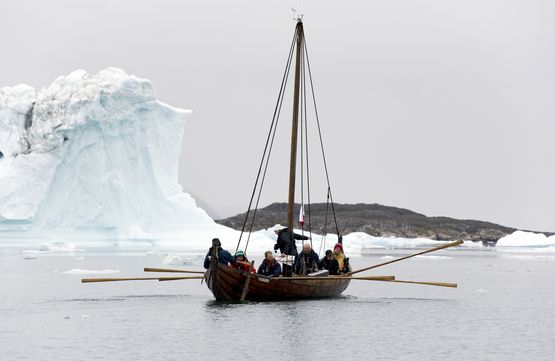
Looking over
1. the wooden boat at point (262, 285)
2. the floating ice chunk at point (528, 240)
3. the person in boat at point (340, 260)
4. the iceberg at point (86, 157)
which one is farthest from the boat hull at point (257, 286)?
the floating ice chunk at point (528, 240)

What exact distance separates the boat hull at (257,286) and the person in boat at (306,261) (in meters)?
0.63

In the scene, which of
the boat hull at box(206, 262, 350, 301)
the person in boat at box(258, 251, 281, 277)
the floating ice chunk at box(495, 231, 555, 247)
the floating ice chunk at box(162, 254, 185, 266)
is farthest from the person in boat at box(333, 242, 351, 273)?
the floating ice chunk at box(495, 231, 555, 247)

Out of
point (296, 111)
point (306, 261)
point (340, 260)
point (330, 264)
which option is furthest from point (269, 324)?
point (296, 111)

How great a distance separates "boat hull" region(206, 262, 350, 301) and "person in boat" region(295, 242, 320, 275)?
24.8 inches

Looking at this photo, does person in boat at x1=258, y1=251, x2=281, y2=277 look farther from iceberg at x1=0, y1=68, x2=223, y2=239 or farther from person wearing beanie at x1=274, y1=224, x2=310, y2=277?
iceberg at x1=0, y1=68, x2=223, y2=239

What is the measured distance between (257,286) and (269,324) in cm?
359

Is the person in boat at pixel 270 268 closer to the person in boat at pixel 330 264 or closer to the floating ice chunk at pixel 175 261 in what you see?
the person in boat at pixel 330 264

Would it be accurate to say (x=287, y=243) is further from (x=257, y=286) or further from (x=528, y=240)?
(x=528, y=240)

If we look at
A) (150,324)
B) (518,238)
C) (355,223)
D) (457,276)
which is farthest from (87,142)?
(355,223)

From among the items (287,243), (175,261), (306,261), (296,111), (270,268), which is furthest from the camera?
(175,261)

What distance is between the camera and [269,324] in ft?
58.2

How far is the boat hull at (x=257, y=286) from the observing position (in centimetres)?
2091

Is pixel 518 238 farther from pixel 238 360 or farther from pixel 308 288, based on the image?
pixel 238 360

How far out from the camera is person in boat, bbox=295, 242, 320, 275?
22625 millimetres
